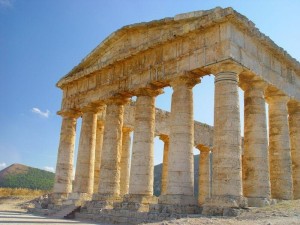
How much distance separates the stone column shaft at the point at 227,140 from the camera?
15308 mm

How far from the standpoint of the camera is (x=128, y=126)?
28.6 m

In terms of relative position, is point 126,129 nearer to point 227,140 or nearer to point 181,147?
point 181,147

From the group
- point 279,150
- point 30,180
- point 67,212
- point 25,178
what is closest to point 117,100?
point 67,212

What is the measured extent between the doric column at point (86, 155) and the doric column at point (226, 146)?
10817mm

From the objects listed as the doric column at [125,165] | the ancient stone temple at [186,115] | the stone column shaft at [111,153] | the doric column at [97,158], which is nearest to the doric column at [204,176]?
the doric column at [125,165]

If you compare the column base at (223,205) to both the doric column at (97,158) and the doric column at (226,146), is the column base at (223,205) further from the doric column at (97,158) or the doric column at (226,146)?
the doric column at (97,158)

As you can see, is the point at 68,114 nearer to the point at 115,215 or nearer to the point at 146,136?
the point at 146,136

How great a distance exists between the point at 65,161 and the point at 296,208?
54.5ft

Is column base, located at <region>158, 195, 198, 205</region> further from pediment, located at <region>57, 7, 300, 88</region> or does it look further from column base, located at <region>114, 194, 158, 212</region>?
pediment, located at <region>57, 7, 300, 88</region>

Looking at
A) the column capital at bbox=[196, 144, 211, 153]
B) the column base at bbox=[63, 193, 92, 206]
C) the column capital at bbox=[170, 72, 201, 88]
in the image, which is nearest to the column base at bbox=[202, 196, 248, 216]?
the column capital at bbox=[170, 72, 201, 88]


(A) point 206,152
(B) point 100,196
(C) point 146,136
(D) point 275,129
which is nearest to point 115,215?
(B) point 100,196

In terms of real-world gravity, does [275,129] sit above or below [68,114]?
below

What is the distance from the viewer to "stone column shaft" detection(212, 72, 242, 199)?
15.3m

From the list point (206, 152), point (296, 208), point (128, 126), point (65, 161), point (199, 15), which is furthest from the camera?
point (206, 152)
